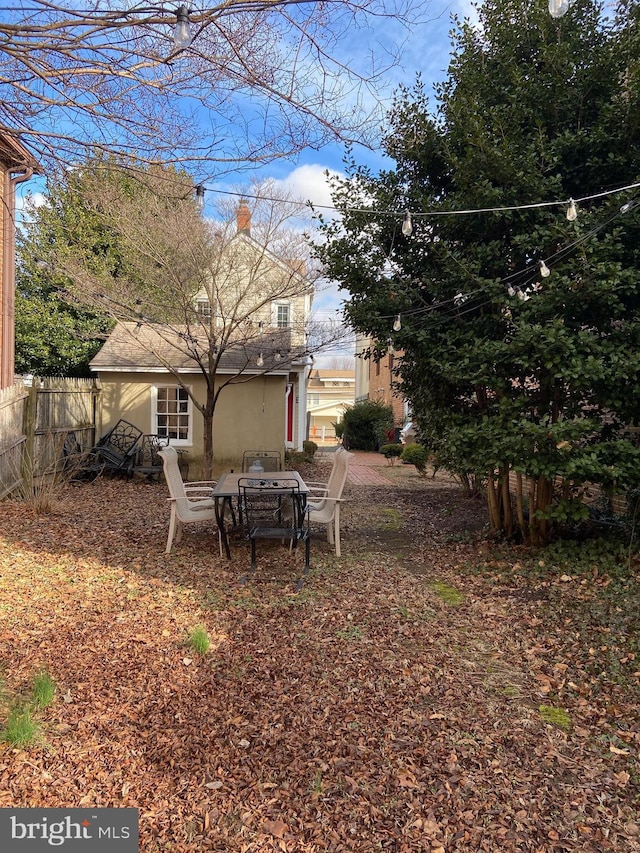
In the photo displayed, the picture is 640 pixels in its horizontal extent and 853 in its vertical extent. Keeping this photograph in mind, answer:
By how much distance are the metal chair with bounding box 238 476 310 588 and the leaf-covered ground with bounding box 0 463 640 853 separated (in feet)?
1.34

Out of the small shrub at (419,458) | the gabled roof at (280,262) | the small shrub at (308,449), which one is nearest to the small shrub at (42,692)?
the gabled roof at (280,262)

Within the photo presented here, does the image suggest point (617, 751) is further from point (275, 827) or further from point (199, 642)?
point (199, 642)

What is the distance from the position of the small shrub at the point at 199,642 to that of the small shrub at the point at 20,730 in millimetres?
1182

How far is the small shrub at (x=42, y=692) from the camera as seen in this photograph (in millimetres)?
3301

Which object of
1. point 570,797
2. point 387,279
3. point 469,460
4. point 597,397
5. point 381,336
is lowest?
point 570,797

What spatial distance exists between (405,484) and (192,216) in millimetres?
7513

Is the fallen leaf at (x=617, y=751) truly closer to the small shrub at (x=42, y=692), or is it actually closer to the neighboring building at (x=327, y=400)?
the small shrub at (x=42, y=692)

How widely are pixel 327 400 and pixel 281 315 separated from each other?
3940cm

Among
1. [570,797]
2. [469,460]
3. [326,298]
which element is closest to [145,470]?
[326,298]

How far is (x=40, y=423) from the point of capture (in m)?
10.8

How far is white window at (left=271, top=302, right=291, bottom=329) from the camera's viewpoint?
12.8 m

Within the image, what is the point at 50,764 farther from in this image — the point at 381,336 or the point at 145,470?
the point at 145,470

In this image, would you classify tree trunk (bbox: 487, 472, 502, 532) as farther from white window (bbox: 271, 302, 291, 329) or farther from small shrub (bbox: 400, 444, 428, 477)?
white window (bbox: 271, 302, 291, 329)

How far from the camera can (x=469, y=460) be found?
6203mm
